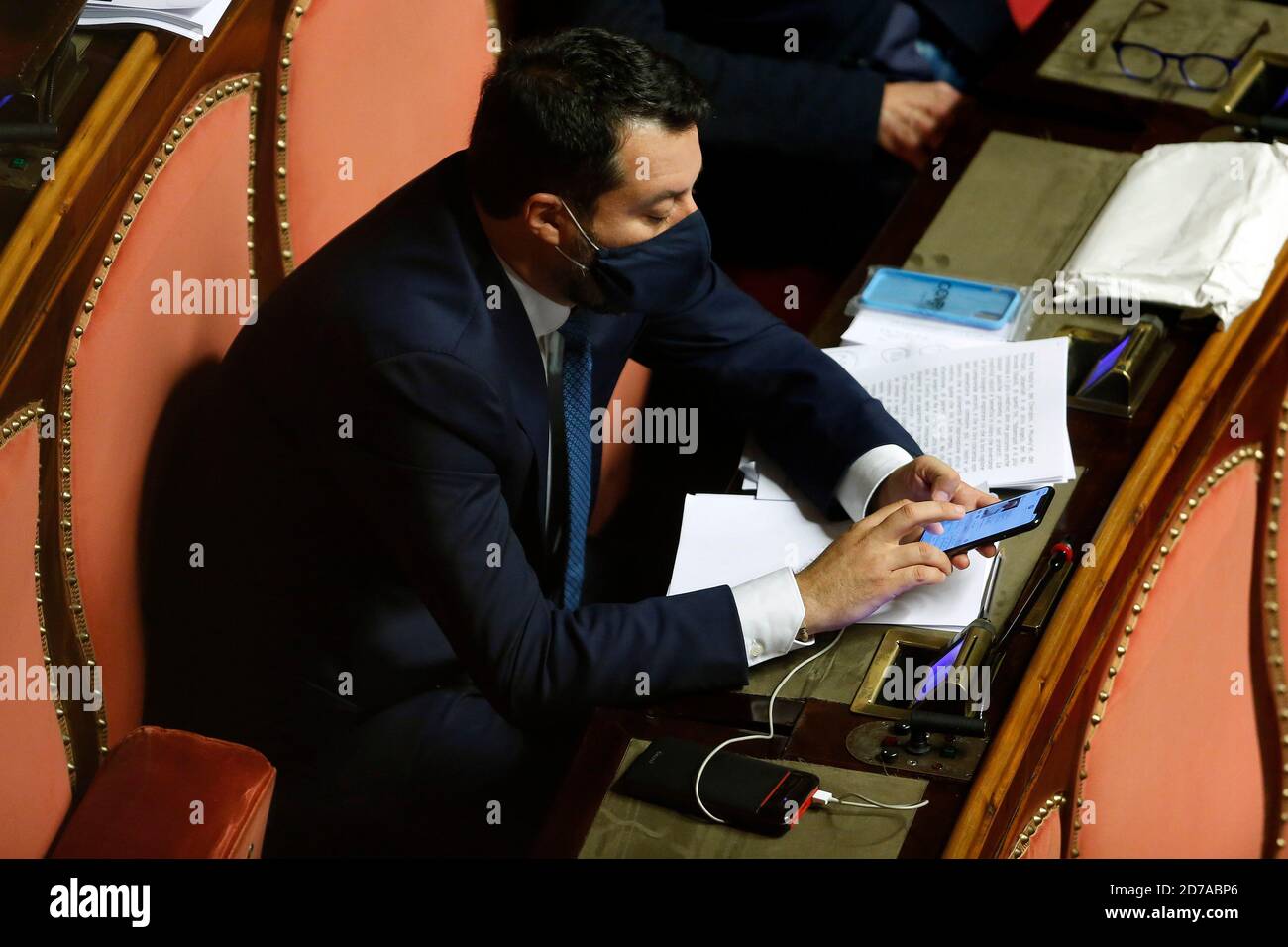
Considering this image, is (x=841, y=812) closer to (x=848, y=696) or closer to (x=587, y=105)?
(x=848, y=696)

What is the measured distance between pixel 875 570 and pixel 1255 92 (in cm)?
108

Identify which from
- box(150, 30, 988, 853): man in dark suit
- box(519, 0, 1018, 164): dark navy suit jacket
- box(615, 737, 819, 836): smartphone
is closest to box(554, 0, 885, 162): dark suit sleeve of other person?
box(519, 0, 1018, 164): dark navy suit jacket

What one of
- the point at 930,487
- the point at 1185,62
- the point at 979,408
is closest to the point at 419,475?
the point at 930,487

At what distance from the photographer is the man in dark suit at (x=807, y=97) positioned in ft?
7.88

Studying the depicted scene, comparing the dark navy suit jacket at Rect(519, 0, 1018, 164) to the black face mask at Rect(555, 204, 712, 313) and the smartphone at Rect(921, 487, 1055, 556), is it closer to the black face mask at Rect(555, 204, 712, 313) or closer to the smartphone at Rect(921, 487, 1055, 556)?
the black face mask at Rect(555, 204, 712, 313)

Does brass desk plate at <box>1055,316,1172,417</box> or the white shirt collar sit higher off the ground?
the white shirt collar

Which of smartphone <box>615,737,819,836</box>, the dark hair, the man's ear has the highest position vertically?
the dark hair

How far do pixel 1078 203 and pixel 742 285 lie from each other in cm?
61

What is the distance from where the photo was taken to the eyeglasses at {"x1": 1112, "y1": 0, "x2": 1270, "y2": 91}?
219cm

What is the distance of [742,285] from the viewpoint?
2.49 m

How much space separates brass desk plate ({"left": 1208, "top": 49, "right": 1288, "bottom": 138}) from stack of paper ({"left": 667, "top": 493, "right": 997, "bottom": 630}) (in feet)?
2.84
